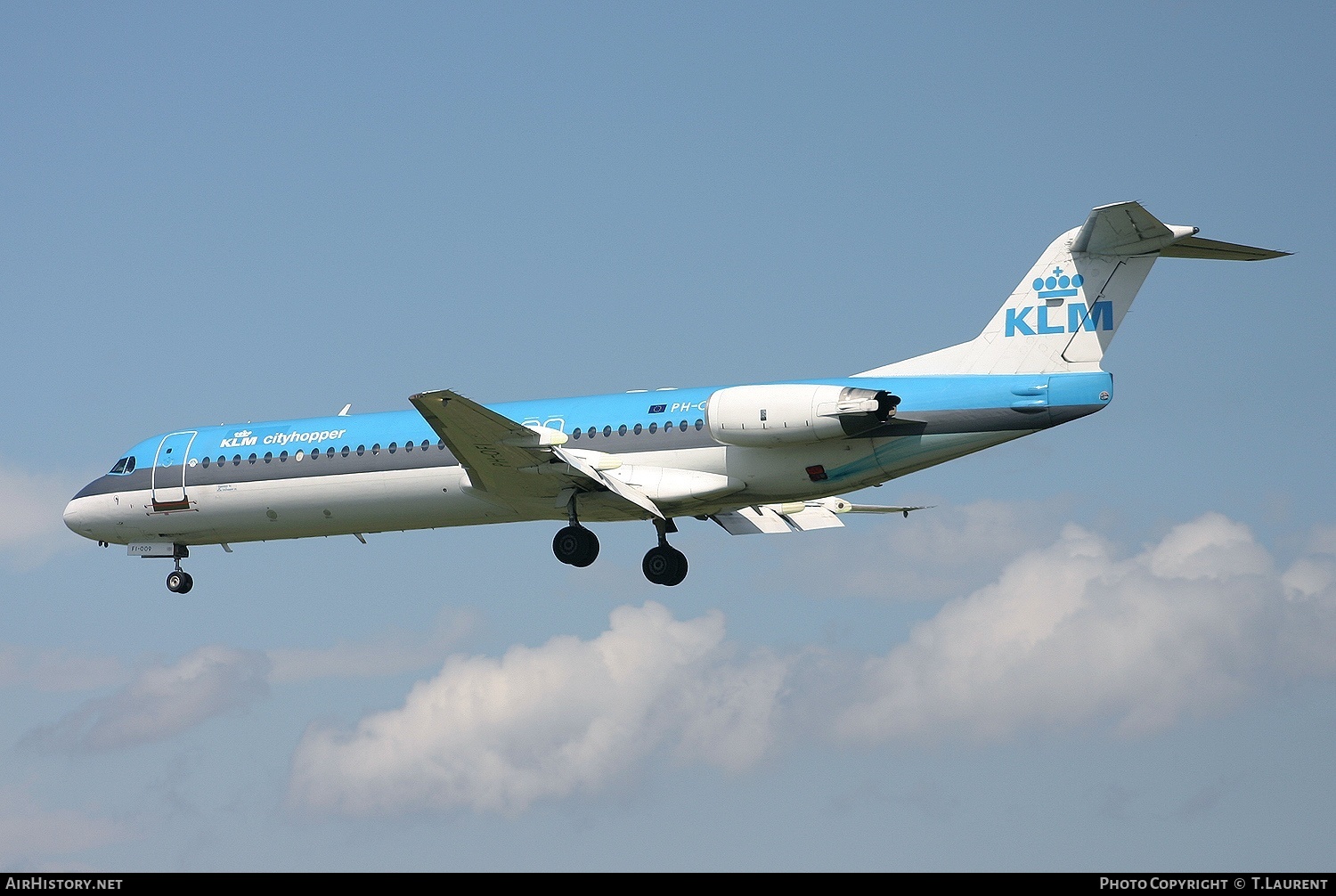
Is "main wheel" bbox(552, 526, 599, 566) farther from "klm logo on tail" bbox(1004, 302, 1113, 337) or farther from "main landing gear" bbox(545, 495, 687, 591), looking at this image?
"klm logo on tail" bbox(1004, 302, 1113, 337)

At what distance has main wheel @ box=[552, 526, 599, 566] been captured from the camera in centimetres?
3022

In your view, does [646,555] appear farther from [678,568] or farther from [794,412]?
[794,412]

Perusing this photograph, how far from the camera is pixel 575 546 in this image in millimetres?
30219

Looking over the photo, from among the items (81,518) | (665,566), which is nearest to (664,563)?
(665,566)

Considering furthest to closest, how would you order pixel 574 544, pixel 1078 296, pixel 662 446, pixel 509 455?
pixel 574 544, pixel 662 446, pixel 509 455, pixel 1078 296

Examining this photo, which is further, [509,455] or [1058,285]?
[509,455]

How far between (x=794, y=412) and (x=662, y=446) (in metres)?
2.92

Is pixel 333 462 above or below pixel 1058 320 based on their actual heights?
above

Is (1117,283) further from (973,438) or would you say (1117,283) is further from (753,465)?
(753,465)

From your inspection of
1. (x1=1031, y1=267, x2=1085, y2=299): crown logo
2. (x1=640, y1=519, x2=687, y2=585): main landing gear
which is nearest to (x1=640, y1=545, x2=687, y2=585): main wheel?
(x1=640, y1=519, x2=687, y2=585): main landing gear

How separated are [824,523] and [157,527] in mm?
13647
